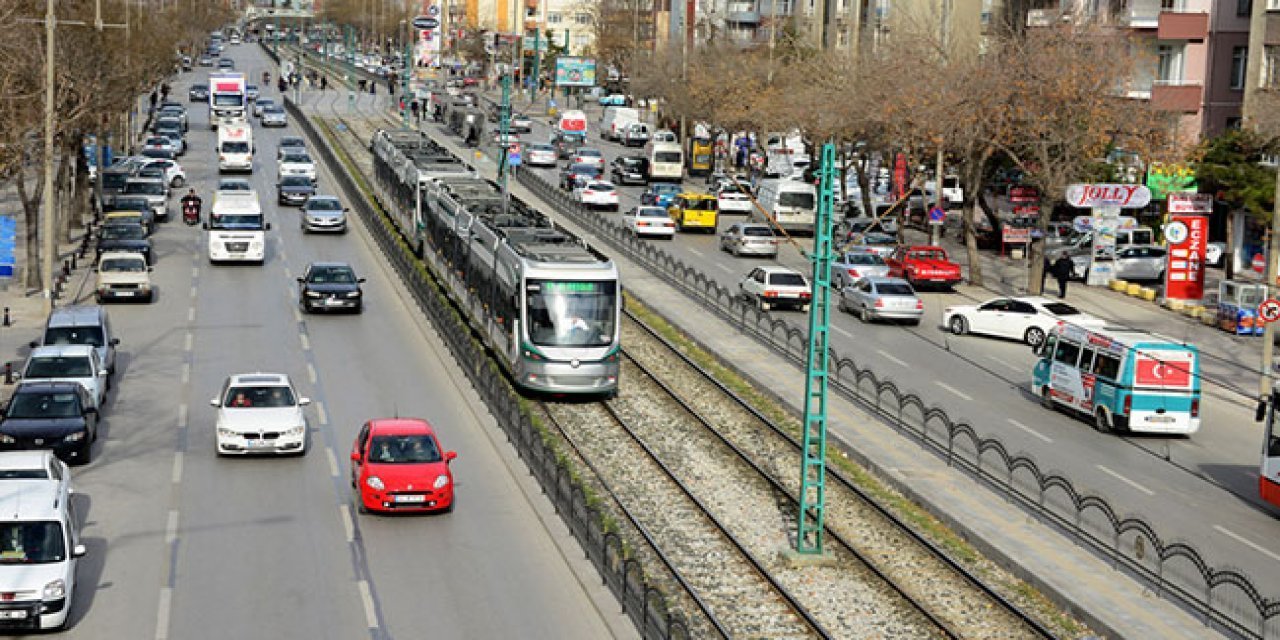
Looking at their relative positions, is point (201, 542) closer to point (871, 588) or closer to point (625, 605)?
point (625, 605)

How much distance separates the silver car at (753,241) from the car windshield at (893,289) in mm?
13393

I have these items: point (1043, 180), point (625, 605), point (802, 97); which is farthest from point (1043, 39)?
point (625, 605)

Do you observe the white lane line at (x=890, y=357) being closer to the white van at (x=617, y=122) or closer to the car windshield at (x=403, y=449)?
the car windshield at (x=403, y=449)

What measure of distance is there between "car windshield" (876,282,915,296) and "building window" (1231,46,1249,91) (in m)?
25.0

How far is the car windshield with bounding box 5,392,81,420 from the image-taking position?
3002 cm

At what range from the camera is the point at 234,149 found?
8231 centimetres

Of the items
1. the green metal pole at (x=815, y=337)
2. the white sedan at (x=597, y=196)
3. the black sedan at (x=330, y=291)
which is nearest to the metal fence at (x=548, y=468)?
the black sedan at (x=330, y=291)

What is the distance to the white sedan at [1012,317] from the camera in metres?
47.0

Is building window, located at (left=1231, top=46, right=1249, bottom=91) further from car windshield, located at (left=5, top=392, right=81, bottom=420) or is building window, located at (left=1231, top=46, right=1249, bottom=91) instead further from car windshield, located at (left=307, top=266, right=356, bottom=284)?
car windshield, located at (left=5, top=392, right=81, bottom=420)

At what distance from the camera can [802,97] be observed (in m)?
77.0

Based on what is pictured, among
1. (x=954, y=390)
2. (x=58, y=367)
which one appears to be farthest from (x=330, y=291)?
(x=954, y=390)

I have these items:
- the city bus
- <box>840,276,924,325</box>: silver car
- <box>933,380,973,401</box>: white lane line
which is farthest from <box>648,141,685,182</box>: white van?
the city bus

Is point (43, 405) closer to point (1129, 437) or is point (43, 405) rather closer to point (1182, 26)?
point (1129, 437)

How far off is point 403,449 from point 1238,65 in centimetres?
5031
